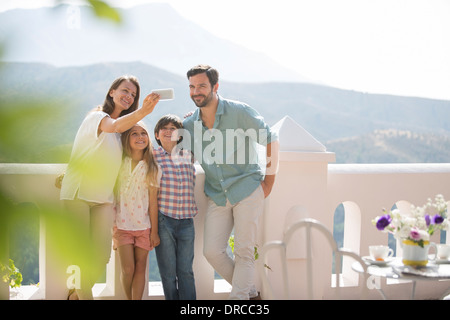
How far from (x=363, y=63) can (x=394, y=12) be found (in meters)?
5.52

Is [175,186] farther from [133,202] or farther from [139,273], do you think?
[139,273]

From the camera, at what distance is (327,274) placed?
3.63 metres

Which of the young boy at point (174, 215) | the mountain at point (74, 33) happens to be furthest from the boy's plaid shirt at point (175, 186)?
the mountain at point (74, 33)

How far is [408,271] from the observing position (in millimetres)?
2602

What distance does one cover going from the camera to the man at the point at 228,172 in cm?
326

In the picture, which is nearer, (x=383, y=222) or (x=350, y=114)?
(x=383, y=222)

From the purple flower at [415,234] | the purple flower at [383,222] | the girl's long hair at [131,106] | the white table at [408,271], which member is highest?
the girl's long hair at [131,106]

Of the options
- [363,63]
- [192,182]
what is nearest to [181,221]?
[192,182]

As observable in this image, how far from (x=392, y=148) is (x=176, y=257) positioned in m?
36.0

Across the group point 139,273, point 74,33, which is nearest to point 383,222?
point 139,273

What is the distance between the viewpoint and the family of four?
3.05m

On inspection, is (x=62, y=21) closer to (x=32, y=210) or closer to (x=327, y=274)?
(x=32, y=210)

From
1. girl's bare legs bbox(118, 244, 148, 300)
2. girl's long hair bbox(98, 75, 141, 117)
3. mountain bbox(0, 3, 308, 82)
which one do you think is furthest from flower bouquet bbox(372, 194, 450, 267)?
mountain bbox(0, 3, 308, 82)

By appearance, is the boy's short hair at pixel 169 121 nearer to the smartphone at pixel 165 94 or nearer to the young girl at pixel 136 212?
the young girl at pixel 136 212
